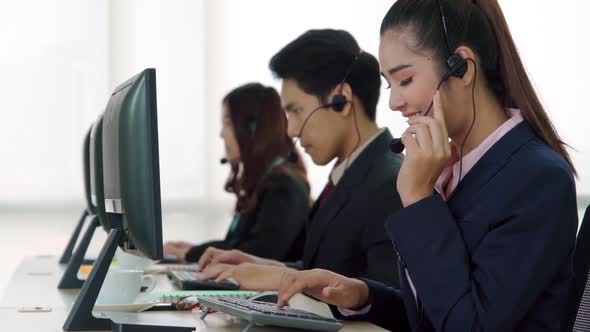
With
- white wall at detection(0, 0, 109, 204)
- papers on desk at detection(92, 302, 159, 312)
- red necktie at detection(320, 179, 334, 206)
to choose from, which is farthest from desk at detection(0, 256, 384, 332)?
white wall at detection(0, 0, 109, 204)

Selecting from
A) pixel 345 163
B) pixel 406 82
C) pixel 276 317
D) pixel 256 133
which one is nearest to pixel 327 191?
pixel 345 163

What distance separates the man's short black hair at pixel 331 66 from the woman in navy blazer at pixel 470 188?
0.69m

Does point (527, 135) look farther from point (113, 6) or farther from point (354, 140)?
point (113, 6)

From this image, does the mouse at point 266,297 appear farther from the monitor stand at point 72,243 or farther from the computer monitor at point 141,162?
the monitor stand at point 72,243

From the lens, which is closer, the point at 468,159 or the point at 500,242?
the point at 500,242

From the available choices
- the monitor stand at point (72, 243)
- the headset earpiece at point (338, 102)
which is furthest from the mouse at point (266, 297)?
the monitor stand at point (72, 243)

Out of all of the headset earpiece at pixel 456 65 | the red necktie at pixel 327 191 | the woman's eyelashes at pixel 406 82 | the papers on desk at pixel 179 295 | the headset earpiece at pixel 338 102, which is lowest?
the papers on desk at pixel 179 295

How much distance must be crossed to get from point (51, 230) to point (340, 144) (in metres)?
2.81

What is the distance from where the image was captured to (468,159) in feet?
4.40

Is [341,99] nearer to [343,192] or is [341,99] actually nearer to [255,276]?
[343,192]

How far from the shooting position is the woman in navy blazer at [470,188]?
1163 millimetres

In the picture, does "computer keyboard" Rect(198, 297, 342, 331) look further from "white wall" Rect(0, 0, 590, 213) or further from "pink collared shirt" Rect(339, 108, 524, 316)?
"white wall" Rect(0, 0, 590, 213)

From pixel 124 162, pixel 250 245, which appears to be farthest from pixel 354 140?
pixel 124 162

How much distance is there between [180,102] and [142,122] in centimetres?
341
